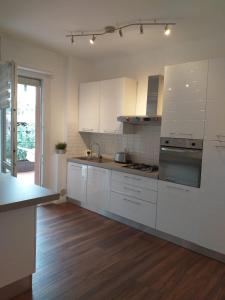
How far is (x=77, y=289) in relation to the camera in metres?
2.16

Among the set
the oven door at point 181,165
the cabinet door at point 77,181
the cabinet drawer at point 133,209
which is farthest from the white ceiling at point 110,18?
the cabinet drawer at point 133,209

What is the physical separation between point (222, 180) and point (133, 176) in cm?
121

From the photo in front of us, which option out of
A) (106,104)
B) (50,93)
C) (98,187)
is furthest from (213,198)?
(50,93)

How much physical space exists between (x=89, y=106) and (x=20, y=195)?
274 centimetres

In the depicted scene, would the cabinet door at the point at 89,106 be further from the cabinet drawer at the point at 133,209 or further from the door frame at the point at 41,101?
the cabinet drawer at the point at 133,209

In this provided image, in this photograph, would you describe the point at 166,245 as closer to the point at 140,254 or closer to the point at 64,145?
the point at 140,254

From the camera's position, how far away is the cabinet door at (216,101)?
2.60 meters

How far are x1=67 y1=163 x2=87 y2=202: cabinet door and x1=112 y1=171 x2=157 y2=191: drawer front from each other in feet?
2.38

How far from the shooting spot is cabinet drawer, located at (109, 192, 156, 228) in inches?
129

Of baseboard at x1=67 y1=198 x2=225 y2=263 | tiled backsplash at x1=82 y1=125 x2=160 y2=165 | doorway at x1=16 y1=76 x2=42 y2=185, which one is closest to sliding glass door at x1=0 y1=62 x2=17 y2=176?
doorway at x1=16 y1=76 x2=42 y2=185

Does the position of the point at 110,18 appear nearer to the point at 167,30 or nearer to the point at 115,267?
the point at 167,30

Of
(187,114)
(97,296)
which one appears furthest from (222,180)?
(97,296)

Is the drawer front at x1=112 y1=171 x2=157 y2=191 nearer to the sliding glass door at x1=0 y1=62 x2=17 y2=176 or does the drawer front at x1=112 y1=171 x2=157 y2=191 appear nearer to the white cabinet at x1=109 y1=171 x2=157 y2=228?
the white cabinet at x1=109 y1=171 x2=157 y2=228

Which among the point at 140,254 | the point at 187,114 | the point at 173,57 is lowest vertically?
the point at 140,254
